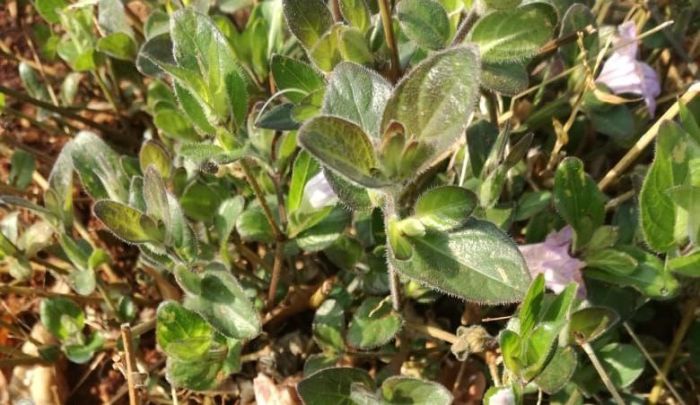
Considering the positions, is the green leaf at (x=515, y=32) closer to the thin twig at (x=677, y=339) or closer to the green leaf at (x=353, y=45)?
the green leaf at (x=353, y=45)

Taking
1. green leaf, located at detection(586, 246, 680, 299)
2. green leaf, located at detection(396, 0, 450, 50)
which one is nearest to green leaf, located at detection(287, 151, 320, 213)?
green leaf, located at detection(396, 0, 450, 50)

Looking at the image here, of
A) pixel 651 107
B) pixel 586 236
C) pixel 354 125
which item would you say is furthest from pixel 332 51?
pixel 651 107

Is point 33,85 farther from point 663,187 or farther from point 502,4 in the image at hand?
point 663,187

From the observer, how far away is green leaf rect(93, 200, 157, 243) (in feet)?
3.51

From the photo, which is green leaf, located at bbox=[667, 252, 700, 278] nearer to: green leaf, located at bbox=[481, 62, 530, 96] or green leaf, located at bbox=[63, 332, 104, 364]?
green leaf, located at bbox=[481, 62, 530, 96]

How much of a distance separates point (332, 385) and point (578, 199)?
454 mm

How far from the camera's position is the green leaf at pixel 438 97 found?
0.82 meters

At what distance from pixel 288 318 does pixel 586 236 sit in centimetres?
55

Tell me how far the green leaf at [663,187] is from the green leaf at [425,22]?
0.32 meters

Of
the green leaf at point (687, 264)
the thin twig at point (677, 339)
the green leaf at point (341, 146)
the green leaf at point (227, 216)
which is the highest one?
the green leaf at point (341, 146)

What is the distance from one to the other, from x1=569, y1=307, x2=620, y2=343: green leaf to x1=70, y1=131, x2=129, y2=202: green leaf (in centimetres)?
73

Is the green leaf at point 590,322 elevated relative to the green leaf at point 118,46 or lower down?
lower down

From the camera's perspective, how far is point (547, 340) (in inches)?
38.3

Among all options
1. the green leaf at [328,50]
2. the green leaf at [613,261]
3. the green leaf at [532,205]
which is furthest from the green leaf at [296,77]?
the green leaf at [613,261]
